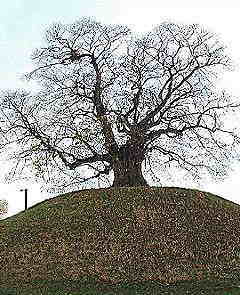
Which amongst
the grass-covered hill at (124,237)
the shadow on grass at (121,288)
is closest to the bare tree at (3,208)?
the grass-covered hill at (124,237)

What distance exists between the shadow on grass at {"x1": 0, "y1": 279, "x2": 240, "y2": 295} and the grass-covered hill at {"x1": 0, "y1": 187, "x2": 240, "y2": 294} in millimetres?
339

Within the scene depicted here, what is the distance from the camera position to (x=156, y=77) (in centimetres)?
2198

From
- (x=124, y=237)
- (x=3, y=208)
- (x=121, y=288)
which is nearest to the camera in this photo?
(x=121, y=288)

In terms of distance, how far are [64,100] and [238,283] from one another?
29.5ft

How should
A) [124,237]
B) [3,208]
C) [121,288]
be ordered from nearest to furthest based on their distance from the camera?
[121,288]
[124,237]
[3,208]

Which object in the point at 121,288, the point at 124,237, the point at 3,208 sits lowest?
the point at 121,288

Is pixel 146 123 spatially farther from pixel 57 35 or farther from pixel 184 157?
pixel 57 35

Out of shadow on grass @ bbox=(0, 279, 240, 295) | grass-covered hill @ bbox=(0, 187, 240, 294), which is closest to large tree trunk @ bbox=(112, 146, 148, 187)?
grass-covered hill @ bbox=(0, 187, 240, 294)

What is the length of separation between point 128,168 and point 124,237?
3.83 metres

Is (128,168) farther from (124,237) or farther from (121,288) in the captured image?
(121,288)

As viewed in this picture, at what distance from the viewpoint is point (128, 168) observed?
21.7m

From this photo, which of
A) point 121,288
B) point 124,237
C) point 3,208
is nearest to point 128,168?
point 124,237

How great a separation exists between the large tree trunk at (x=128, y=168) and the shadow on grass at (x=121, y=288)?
19.8 ft

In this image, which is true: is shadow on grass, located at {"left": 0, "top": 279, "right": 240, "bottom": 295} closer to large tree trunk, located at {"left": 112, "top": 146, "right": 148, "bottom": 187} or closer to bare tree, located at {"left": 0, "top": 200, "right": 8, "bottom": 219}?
large tree trunk, located at {"left": 112, "top": 146, "right": 148, "bottom": 187}
